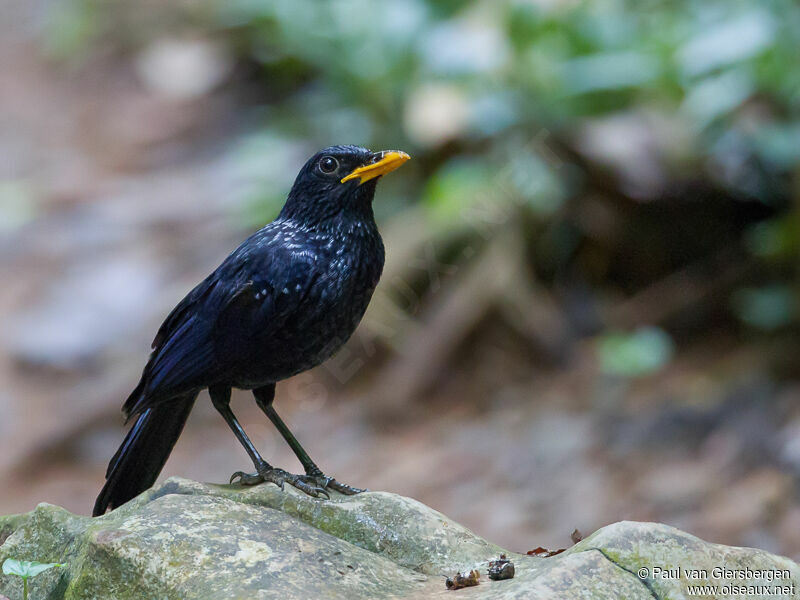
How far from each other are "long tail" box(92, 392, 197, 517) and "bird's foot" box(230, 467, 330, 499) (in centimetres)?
38

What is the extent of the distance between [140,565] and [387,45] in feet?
19.1

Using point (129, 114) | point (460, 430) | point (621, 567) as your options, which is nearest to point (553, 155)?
point (460, 430)

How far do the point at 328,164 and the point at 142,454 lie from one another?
129 centimetres

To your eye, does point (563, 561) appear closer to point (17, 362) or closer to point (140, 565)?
point (140, 565)

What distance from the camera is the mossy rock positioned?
8.68ft

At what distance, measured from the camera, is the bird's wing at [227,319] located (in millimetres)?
3336

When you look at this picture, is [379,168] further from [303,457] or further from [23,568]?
[23,568]

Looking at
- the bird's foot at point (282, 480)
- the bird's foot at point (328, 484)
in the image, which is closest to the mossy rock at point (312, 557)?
the bird's foot at point (282, 480)

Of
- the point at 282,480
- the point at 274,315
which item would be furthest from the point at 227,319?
the point at 282,480

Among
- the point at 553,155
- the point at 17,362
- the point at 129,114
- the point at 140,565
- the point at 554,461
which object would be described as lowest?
the point at 140,565

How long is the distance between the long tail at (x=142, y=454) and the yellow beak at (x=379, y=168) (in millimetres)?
1027

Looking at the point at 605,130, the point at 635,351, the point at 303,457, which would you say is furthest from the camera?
the point at 605,130

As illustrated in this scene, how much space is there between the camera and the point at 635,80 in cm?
707

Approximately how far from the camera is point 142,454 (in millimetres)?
3621
